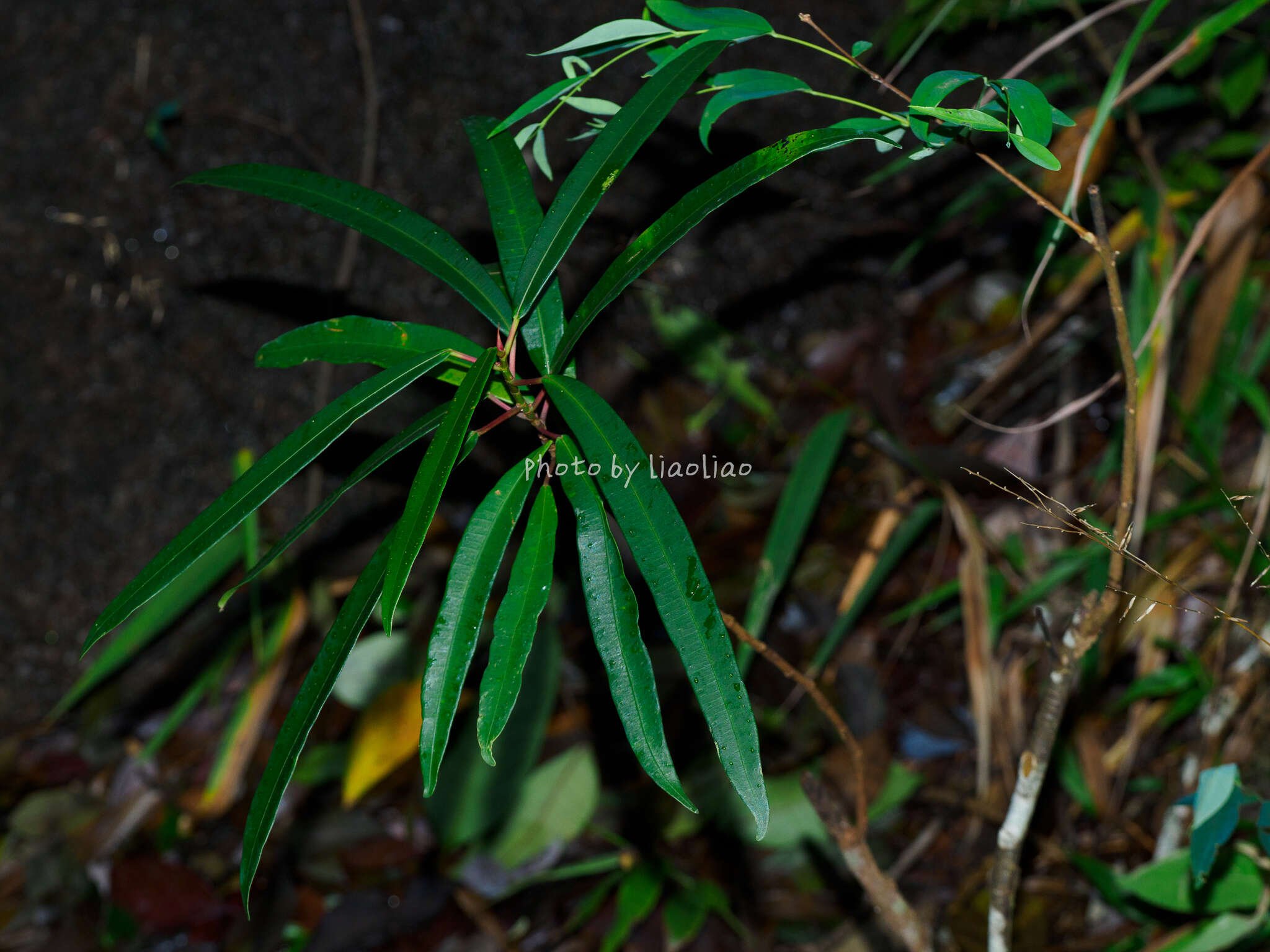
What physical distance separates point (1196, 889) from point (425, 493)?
87 centimetres

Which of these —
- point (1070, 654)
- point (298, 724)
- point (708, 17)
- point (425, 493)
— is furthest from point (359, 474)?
point (1070, 654)

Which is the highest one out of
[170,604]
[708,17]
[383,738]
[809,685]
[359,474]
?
[708,17]

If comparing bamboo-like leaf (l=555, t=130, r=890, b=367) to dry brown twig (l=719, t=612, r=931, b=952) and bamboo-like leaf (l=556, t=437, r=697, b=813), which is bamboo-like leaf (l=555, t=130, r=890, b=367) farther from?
dry brown twig (l=719, t=612, r=931, b=952)

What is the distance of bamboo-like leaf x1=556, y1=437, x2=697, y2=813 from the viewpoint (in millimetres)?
515

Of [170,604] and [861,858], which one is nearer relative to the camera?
[861,858]

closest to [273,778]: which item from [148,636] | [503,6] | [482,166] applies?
[482,166]

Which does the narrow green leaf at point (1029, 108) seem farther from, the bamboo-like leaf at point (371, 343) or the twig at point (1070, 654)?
the bamboo-like leaf at point (371, 343)

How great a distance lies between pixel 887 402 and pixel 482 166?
972 millimetres

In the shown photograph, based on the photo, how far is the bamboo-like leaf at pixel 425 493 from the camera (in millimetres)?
469

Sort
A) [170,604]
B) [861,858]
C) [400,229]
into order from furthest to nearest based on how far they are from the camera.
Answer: [170,604]
[861,858]
[400,229]

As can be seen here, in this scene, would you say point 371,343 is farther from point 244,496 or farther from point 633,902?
point 633,902

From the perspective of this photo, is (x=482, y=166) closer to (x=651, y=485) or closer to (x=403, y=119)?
(x=651, y=485)

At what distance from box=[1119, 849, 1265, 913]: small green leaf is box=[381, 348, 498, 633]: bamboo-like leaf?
834 millimetres

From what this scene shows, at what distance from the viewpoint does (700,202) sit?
0.51 metres
